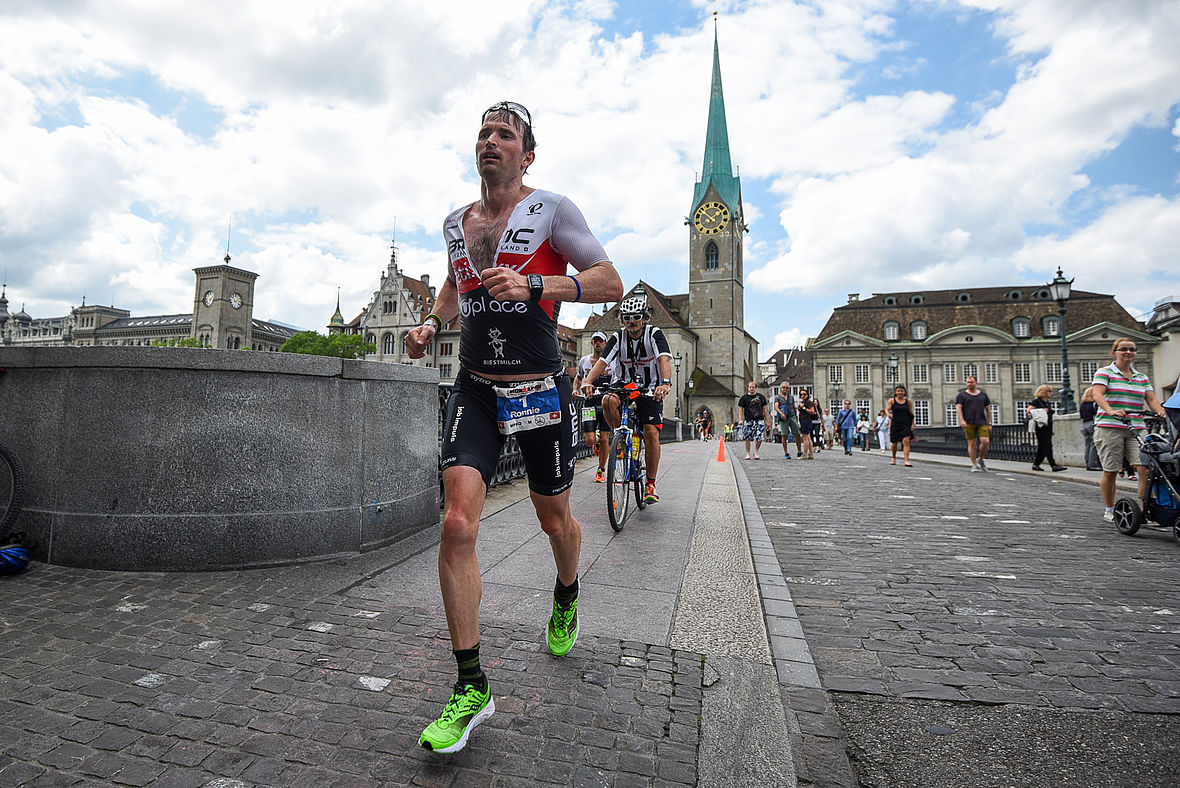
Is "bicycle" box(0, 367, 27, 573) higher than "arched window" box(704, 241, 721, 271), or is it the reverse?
"arched window" box(704, 241, 721, 271)

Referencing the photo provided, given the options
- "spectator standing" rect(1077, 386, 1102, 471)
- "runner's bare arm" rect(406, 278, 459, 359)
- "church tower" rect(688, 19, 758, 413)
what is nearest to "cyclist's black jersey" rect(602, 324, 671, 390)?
"runner's bare arm" rect(406, 278, 459, 359)

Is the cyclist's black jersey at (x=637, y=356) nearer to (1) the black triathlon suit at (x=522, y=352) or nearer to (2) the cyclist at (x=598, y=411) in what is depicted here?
(2) the cyclist at (x=598, y=411)

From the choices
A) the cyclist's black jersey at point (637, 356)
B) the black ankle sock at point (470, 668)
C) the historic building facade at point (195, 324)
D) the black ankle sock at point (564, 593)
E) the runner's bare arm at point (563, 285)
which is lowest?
the black ankle sock at point (470, 668)

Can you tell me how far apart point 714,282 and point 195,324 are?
93149 mm

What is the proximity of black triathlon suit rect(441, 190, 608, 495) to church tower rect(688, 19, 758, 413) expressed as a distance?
7552cm

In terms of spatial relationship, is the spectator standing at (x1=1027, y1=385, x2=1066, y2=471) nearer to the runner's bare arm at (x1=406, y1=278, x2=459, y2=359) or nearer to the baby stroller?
the baby stroller

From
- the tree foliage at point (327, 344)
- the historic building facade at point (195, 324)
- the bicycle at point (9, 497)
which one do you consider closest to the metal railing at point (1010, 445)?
the bicycle at point (9, 497)

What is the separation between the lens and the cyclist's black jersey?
659 centimetres

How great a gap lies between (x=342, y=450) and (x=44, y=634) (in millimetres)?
1861

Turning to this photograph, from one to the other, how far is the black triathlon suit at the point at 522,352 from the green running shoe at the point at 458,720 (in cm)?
78

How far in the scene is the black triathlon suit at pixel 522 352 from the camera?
2.57m

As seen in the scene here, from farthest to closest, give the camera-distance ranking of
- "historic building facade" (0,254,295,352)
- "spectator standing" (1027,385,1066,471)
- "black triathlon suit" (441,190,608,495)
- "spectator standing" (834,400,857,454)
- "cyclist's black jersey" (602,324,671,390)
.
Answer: "historic building facade" (0,254,295,352)
"spectator standing" (834,400,857,454)
"spectator standing" (1027,385,1066,471)
"cyclist's black jersey" (602,324,671,390)
"black triathlon suit" (441,190,608,495)

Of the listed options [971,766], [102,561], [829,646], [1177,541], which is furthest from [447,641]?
[1177,541]

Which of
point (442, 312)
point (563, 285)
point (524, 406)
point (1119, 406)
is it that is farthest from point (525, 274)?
point (1119, 406)
